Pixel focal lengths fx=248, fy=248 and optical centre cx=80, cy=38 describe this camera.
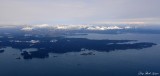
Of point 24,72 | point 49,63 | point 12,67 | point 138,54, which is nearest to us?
point 24,72

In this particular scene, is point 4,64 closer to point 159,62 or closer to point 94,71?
point 94,71

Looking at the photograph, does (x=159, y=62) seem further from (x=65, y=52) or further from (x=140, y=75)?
(x=65, y=52)

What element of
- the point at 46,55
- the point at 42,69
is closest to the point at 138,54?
the point at 46,55

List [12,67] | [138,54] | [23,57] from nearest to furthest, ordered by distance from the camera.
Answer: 1. [12,67]
2. [23,57]
3. [138,54]

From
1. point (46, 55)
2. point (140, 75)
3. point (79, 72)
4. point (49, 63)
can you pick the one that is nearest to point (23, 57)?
point (46, 55)

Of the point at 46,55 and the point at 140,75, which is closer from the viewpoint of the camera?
the point at 140,75

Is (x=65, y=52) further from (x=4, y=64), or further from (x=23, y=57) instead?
(x=4, y=64)

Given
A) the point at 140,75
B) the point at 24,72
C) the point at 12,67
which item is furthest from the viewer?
the point at 12,67

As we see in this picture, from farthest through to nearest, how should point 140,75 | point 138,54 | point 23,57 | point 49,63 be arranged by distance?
point 138,54
point 23,57
point 49,63
point 140,75

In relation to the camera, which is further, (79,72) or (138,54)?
(138,54)
